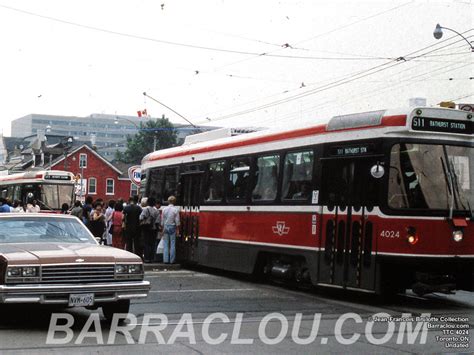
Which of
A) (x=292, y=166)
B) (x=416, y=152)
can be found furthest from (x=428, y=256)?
(x=292, y=166)

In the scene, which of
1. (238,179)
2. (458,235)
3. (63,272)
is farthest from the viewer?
(238,179)

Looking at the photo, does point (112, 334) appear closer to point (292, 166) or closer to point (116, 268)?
point (116, 268)

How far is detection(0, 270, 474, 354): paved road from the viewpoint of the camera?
886 centimetres

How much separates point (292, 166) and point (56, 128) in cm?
15568

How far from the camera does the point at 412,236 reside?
12258mm

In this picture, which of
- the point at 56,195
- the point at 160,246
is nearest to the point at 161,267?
the point at 160,246

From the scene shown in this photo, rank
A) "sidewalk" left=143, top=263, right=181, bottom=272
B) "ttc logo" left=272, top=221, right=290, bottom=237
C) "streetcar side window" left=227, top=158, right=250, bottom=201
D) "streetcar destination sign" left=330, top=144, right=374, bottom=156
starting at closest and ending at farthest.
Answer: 1. "streetcar destination sign" left=330, top=144, right=374, bottom=156
2. "ttc logo" left=272, top=221, right=290, bottom=237
3. "streetcar side window" left=227, top=158, right=250, bottom=201
4. "sidewalk" left=143, top=263, right=181, bottom=272

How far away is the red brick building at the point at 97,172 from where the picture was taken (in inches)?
3310

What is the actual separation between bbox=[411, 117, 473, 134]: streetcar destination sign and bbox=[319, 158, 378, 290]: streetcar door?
0.95m

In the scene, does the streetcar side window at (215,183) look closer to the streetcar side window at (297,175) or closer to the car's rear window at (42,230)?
the streetcar side window at (297,175)

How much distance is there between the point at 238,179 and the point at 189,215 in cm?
277

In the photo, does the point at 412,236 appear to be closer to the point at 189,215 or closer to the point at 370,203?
the point at 370,203

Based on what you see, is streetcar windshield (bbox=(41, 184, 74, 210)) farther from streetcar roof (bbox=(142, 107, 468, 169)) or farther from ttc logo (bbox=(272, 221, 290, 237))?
ttc logo (bbox=(272, 221, 290, 237))

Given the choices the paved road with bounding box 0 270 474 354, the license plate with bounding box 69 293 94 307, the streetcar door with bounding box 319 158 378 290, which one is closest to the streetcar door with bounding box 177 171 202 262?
the paved road with bounding box 0 270 474 354
